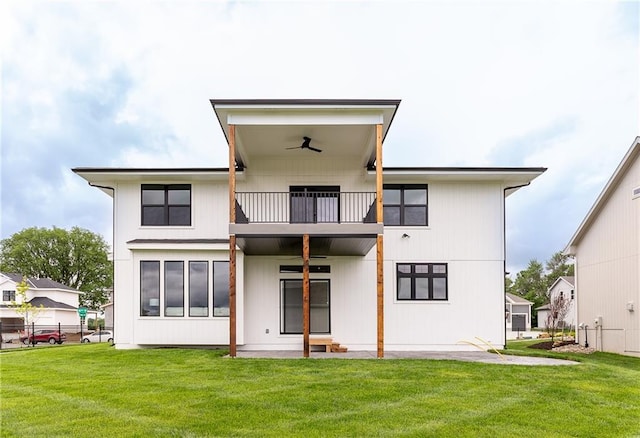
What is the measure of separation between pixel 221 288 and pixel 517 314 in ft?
120

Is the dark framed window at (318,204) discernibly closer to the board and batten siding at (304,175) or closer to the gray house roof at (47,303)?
the board and batten siding at (304,175)

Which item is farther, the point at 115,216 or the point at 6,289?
the point at 6,289

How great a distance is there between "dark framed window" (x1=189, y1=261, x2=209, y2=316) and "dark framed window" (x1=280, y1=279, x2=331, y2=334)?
223 centimetres

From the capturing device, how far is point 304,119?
1197 centimetres

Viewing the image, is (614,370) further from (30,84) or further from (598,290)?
(30,84)

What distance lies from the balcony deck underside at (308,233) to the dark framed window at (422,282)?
200 centimetres

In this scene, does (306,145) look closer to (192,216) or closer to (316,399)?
(192,216)

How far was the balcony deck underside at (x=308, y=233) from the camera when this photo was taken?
Answer: 460 inches

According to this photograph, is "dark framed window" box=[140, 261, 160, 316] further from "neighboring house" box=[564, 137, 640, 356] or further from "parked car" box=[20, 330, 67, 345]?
"parked car" box=[20, 330, 67, 345]

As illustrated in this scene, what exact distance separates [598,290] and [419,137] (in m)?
11.3

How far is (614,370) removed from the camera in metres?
10.5

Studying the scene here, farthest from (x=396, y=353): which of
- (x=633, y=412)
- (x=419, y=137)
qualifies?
(x=419, y=137)

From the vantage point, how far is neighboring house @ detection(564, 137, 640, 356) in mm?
14414

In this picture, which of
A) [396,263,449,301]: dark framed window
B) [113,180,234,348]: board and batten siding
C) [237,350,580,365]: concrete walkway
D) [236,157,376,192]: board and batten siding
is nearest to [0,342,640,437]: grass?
[237,350,580,365]: concrete walkway
